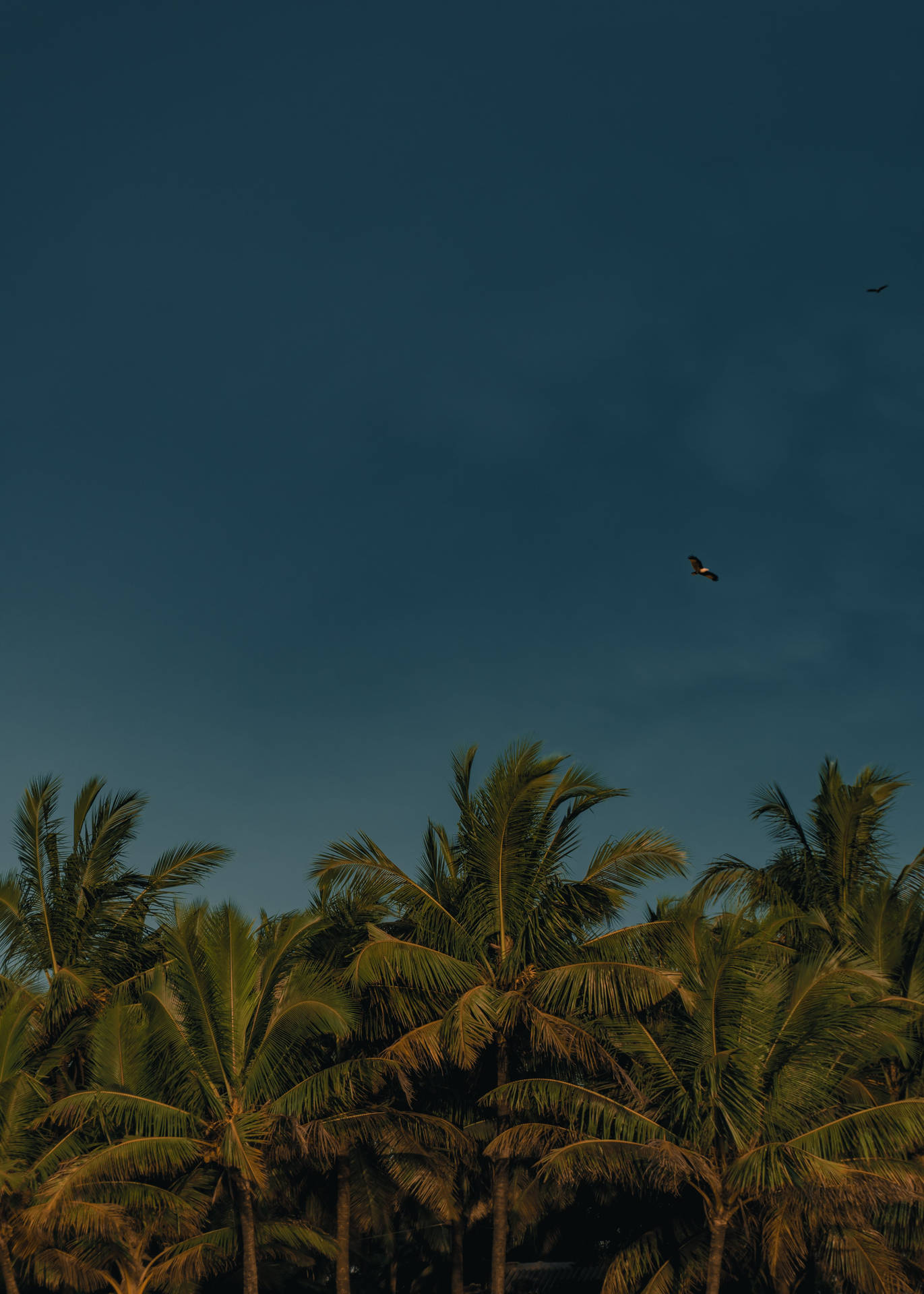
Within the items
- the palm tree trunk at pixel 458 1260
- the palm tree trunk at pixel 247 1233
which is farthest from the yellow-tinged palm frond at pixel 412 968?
the palm tree trunk at pixel 458 1260

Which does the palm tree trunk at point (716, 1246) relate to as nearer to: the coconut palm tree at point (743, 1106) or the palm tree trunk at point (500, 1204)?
the coconut palm tree at point (743, 1106)

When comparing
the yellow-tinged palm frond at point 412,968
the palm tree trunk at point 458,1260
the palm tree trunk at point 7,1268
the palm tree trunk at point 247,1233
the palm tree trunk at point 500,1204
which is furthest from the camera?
the palm tree trunk at point 458,1260

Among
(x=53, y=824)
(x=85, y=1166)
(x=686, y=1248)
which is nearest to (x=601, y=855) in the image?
(x=686, y=1248)

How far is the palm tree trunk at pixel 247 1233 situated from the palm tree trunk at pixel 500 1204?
A: 3890 millimetres

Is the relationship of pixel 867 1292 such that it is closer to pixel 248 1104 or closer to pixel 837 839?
pixel 837 839

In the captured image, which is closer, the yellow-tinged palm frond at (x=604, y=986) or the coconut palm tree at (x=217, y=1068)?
the yellow-tinged palm frond at (x=604, y=986)

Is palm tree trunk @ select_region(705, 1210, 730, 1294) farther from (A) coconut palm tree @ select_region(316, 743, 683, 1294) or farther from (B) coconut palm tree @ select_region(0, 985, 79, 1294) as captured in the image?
(B) coconut palm tree @ select_region(0, 985, 79, 1294)

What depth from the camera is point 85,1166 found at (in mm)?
17719

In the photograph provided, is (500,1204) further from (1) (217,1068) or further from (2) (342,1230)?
(1) (217,1068)

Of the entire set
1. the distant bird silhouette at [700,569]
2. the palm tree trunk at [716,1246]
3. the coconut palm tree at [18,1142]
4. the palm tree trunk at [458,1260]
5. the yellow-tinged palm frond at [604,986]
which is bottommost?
the palm tree trunk at [458,1260]

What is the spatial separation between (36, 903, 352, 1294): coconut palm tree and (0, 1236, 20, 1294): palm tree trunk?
272cm

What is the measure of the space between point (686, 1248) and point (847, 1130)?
3.88 metres

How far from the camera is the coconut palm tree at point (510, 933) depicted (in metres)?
18.5

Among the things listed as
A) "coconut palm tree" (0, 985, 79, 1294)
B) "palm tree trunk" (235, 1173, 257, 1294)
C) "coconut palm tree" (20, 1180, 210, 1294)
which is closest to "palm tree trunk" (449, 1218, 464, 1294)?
"coconut palm tree" (20, 1180, 210, 1294)
